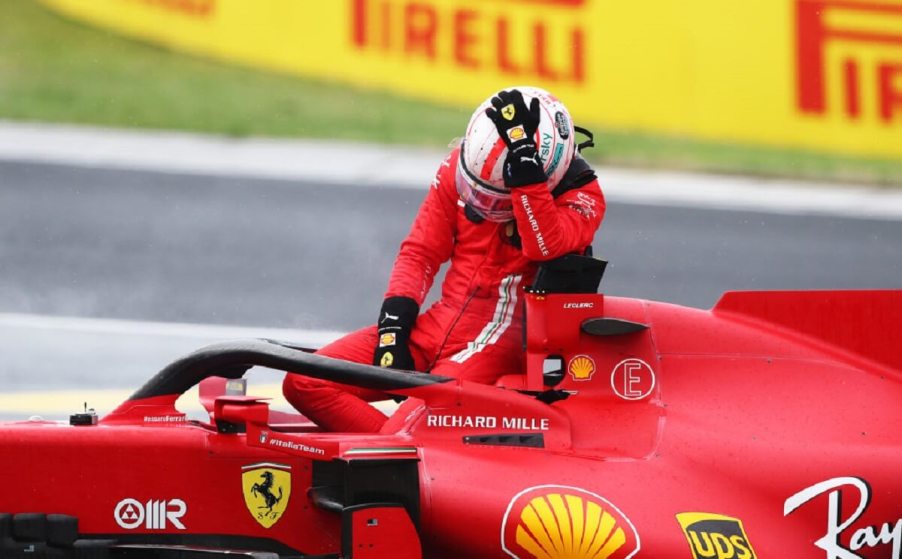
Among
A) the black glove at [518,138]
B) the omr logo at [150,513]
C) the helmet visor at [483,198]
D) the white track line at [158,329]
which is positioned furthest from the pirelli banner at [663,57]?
the omr logo at [150,513]

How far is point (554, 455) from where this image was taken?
5.34m

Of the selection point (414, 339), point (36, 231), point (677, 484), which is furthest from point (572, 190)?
point (36, 231)

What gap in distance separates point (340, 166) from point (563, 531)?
715 cm

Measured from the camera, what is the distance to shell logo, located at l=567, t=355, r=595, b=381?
5.62 m

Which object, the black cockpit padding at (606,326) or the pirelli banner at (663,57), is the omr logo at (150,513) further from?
the pirelli banner at (663,57)

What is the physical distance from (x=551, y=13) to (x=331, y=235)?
2.52m

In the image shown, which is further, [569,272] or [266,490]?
[569,272]

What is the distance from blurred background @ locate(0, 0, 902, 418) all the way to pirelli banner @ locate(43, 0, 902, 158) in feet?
0.05

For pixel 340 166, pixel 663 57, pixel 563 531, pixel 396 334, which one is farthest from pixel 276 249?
pixel 563 531

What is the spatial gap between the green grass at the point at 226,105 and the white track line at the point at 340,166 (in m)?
0.13

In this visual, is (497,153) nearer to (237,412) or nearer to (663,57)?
(237,412)

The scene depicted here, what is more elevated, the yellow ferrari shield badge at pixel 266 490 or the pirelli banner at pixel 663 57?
the pirelli banner at pixel 663 57

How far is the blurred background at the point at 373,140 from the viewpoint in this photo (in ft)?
34.0

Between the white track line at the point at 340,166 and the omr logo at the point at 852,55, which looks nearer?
the omr logo at the point at 852,55
